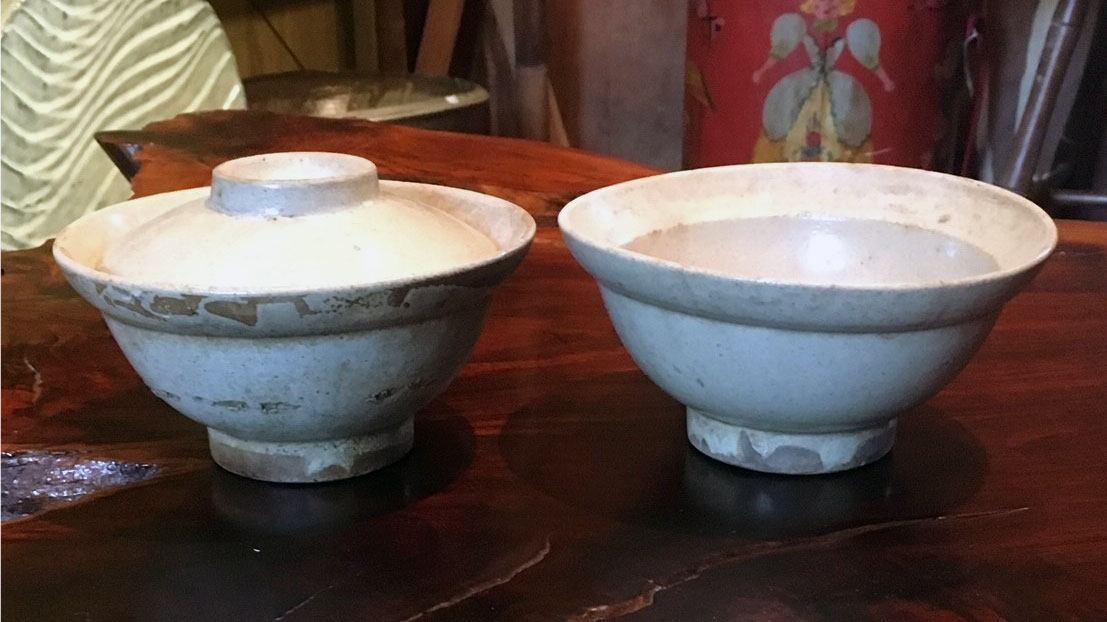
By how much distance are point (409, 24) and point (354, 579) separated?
6.47 feet

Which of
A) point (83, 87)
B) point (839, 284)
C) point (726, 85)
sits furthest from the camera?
point (726, 85)

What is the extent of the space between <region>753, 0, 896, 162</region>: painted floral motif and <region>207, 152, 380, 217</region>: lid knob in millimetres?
859

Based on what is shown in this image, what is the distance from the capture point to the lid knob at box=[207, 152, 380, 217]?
0.53 metres

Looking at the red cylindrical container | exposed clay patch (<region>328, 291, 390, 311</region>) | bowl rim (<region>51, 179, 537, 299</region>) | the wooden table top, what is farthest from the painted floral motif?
exposed clay patch (<region>328, 291, 390, 311</region>)

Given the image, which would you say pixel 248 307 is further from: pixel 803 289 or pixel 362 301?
pixel 803 289

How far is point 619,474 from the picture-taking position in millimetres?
542

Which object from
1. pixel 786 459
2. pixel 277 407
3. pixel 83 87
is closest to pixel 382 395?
pixel 277 407

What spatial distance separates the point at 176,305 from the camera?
46 centimetres

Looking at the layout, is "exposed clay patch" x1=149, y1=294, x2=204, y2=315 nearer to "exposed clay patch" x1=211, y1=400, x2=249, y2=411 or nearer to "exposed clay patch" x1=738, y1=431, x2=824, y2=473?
"exposed clay patch" x1=211, y1=400, x2=249, y2=411

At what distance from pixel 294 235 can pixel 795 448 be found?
0.27 meters

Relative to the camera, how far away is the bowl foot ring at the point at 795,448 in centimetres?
53

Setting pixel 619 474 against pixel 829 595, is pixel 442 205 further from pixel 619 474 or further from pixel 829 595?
pixel 829 595

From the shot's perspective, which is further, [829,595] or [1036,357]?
[1036,357]

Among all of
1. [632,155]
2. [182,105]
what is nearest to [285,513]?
[182,105]
